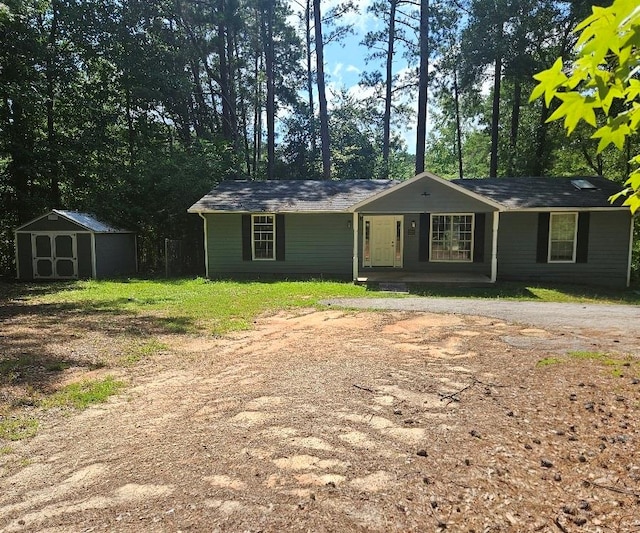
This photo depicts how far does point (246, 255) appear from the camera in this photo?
14.5 meters

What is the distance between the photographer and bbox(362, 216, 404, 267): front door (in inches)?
569

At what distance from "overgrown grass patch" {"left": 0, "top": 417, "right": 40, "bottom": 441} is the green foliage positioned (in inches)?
163

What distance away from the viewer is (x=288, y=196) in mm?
15258

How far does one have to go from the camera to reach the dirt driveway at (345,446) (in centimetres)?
224

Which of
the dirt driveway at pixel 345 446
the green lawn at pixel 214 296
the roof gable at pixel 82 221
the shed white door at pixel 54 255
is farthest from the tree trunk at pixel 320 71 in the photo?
the dirt driveway at pixel 345 446

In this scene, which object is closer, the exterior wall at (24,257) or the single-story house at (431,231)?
the single-story house at (431,231)

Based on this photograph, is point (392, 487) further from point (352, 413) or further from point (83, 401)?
point (83, 401)

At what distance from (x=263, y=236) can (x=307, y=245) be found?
1.53m

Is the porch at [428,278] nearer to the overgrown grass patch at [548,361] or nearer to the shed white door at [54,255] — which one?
the overgrown grass patch at [548,361]

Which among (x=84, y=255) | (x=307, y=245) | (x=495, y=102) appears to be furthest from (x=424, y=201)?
(x=495, y=102)

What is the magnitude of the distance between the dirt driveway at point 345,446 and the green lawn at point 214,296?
284cm

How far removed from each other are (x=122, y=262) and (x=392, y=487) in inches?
650

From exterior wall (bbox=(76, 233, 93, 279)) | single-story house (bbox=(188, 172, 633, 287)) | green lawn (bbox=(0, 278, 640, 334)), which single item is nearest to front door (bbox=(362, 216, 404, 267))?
single-story house (bbox=(188, 172, 633, 287))

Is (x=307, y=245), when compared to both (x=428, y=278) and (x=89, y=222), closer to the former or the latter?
(x=428, y=278)
